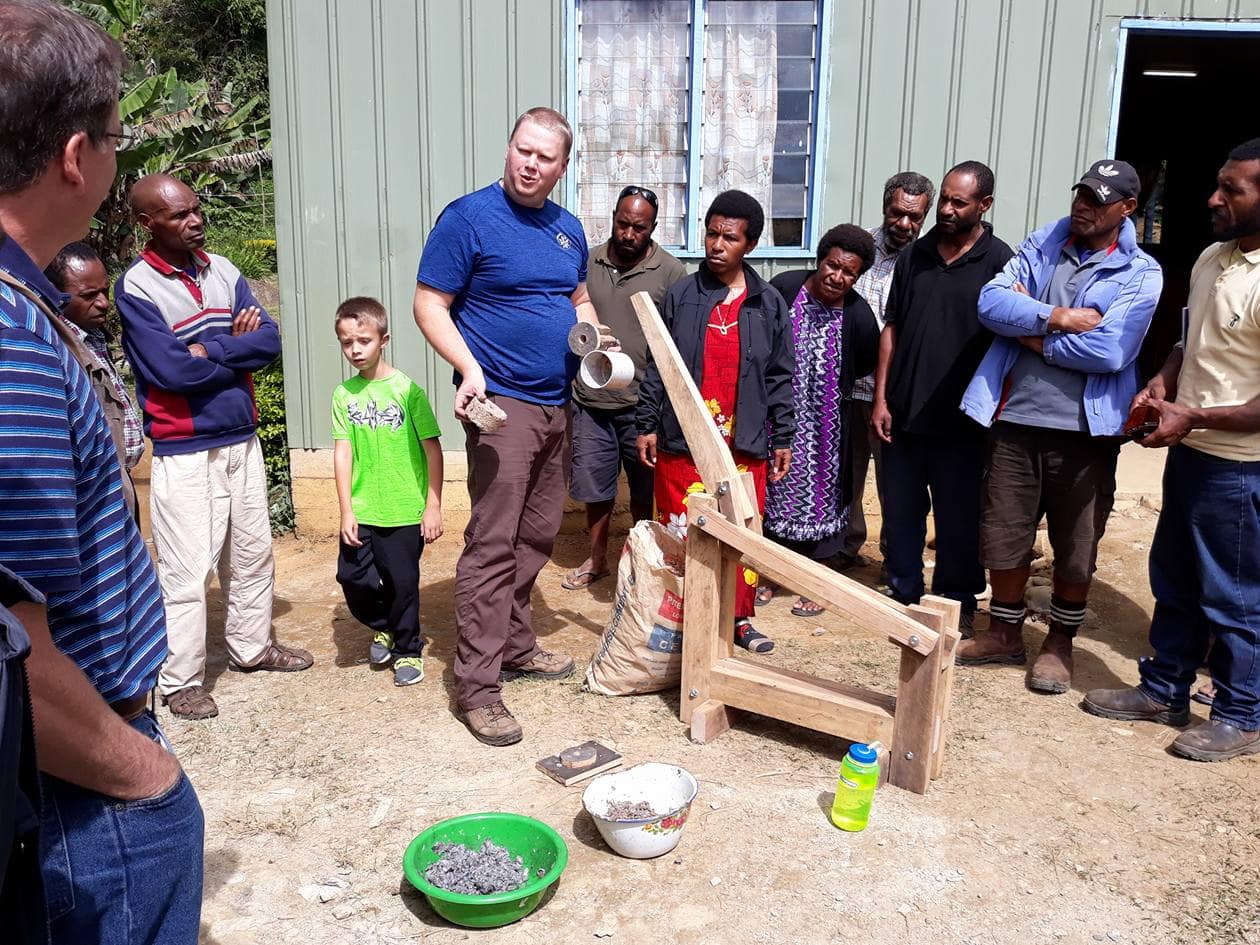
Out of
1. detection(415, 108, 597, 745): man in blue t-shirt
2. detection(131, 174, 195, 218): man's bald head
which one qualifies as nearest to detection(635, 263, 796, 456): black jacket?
detection(415, 108, 597, 745): man in blue t-shirt

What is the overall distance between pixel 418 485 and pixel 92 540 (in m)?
2.88

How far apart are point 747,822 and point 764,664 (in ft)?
2.69

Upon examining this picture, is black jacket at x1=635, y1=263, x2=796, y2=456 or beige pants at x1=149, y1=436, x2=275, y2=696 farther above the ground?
black jacket at x1=635, y1=263, x2=796, y2=456

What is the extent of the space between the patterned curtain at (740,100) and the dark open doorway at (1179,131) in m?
3.77

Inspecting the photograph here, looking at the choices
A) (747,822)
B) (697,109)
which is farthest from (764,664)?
(697,109)

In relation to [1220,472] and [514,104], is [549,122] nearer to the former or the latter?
[514,104]

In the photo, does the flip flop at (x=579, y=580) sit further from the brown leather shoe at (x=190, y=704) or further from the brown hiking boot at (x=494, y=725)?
the brown leather shoe at (x=190, y=704)

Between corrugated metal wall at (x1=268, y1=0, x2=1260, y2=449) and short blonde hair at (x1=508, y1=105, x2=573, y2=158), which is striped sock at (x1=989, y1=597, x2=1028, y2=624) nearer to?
corrugated metal wall at (x1=268, y1=0, x2=1260, y2=449)

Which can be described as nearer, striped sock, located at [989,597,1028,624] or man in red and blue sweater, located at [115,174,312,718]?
man in red and blue sweater, located at [115,174,312,718]

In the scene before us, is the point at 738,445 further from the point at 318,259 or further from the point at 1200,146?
the point at 1200,146

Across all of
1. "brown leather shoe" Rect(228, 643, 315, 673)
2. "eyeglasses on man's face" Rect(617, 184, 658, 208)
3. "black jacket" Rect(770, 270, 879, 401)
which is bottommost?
"brown leather shoe" Rect(228, 643, 315, 673)

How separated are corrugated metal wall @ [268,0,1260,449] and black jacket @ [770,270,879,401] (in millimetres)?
1180

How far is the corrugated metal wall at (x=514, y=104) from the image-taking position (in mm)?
5984

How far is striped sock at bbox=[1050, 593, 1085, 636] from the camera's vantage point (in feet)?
14.6
